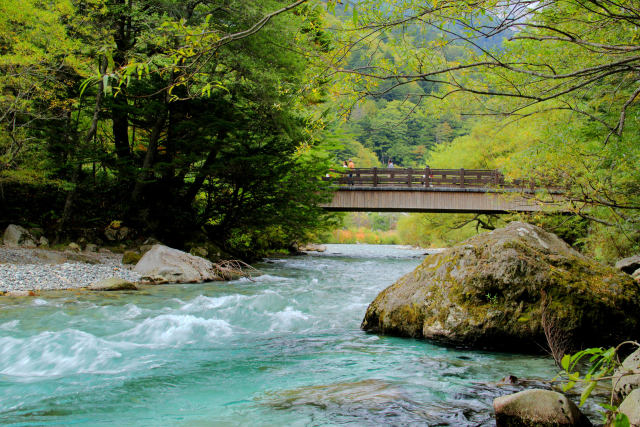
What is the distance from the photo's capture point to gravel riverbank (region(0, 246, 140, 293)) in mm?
9055

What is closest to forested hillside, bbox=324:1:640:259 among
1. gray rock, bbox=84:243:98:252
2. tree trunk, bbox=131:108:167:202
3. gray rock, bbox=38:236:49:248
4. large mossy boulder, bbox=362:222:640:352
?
large mossy boulder, bbox=362:222:640:352

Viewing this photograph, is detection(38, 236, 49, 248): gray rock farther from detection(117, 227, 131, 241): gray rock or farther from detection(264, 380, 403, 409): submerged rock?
detection(264, 380, 403, 409): submerged rock

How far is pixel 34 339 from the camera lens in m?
5.59

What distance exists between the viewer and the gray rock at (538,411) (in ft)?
10.1

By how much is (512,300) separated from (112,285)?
24.8 feet

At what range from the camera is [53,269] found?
402 inches

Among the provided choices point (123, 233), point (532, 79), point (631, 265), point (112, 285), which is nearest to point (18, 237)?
point (123, 233)

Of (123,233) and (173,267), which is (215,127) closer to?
(173,267)

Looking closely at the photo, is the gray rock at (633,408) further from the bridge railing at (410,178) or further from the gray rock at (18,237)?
the bridge railing at (410,178)

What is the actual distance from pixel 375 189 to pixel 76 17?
16.1m

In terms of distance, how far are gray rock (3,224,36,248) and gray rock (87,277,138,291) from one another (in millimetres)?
4582

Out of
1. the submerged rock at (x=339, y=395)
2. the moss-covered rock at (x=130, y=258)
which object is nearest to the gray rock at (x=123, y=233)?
the moss-covered rock at (x=130, y=258)

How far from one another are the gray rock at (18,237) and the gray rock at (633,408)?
13.7m

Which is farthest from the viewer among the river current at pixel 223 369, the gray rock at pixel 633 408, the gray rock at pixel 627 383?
the river current at pixel 223 369
